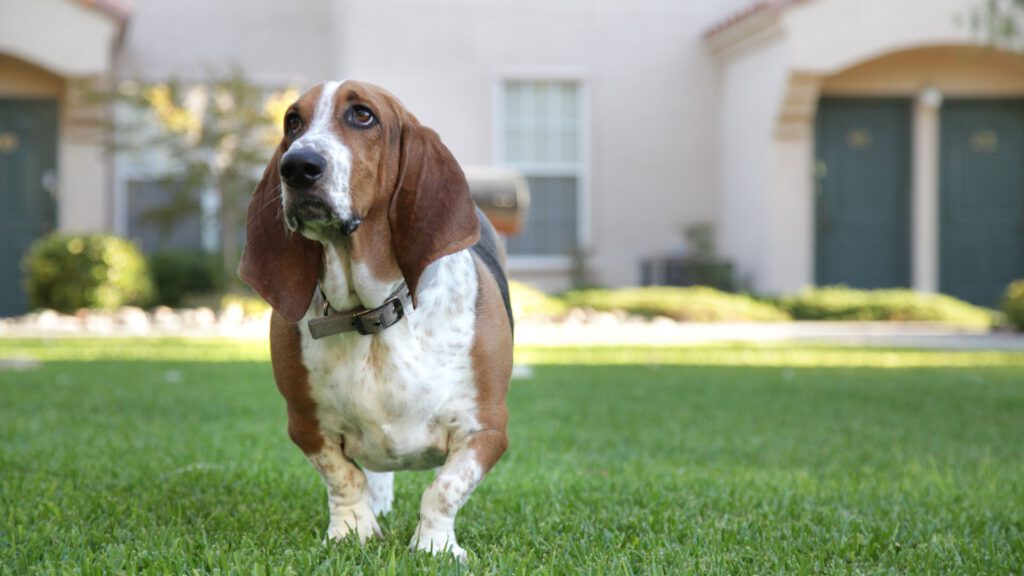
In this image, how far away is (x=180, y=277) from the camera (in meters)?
15.1

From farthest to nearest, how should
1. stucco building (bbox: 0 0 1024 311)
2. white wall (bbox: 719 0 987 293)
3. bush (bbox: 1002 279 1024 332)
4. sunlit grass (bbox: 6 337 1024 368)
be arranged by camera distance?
1. stucco building (bbox: 0 0 1024 311)
2. white wall (bbox: 719 0 987 293)
3. bush (bbox: 1002 279 1024 332)
4. sunlit grass (bbox: 6 337 1024 368)

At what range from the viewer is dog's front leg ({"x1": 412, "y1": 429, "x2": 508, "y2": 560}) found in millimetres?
3189

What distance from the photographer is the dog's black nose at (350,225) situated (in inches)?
116

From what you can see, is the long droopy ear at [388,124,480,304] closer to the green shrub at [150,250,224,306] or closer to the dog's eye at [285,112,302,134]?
the dog's eye at [285,112,302,134]

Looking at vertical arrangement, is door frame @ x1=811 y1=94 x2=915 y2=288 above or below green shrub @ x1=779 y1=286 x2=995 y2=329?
above

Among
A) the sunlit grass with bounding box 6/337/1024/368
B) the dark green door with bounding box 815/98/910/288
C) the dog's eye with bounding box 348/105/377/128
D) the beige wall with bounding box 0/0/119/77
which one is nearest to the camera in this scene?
the dog's eye with bounding box 348/105/377/128

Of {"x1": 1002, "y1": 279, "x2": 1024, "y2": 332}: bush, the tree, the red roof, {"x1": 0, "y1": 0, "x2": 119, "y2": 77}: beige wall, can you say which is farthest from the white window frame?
{"x1": 1002, "y1": 279, "x2": 1024, "y2": 332}: bush

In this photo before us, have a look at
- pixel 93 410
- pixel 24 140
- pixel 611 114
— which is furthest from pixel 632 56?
pixel 93 410

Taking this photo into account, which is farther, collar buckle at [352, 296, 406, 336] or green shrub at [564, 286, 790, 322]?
green shrub at [564, 286, 790, 322]

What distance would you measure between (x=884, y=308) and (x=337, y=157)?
495 inches

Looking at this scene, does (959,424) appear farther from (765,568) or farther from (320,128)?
(320,128)

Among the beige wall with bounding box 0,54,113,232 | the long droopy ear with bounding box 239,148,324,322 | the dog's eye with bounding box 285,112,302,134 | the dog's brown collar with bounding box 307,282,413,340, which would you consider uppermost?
the beige wall with bounding box 0,54,113,232

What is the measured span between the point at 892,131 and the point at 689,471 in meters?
12.6

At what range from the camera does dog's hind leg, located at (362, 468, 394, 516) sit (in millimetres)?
3986
